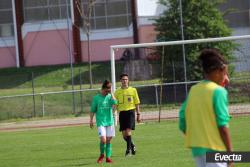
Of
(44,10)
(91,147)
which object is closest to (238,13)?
(44,10)

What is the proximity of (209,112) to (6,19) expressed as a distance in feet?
145

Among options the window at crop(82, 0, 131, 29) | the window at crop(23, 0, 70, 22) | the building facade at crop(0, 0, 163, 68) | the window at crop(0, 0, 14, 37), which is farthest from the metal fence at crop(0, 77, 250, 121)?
the window at crop(0, 0, 14, 37)

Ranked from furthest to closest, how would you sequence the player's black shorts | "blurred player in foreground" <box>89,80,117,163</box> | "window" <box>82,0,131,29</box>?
"window" <box>82,0,131,29</box> < the player's black shorts < "blurred player in foreground" <box>89,80,117,163</box>

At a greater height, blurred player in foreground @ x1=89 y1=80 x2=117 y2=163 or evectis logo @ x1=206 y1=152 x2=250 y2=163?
evectis logo @ x1=206 y1=152 x2=250 y2=163

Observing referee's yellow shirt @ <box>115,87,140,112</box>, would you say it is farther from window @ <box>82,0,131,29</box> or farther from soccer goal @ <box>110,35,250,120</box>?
window @ <box>82,0,131,29</box>

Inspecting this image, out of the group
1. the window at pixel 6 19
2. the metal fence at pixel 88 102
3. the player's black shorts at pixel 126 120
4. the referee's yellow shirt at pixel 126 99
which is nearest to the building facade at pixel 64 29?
the window at pixel 6 19

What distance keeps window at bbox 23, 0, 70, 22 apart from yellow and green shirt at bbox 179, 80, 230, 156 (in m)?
41.4

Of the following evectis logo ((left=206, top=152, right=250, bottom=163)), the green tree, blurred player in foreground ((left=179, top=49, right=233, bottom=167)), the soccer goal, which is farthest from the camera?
the green tree

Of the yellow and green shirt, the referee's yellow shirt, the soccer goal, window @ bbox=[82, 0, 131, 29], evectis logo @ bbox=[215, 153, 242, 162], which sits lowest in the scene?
the soccer goal

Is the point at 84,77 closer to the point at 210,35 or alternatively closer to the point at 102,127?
the point at 210,35

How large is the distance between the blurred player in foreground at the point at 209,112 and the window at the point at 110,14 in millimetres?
41041

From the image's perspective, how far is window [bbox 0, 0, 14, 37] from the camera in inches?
1980

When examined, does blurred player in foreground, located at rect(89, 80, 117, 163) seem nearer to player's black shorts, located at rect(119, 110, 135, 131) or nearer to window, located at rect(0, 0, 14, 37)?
player's black shorts, located at rect(119, 110, 135, 131)

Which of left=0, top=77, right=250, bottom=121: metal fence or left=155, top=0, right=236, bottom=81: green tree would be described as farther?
left=155, top=0, right=236, bottom=81: green tree
